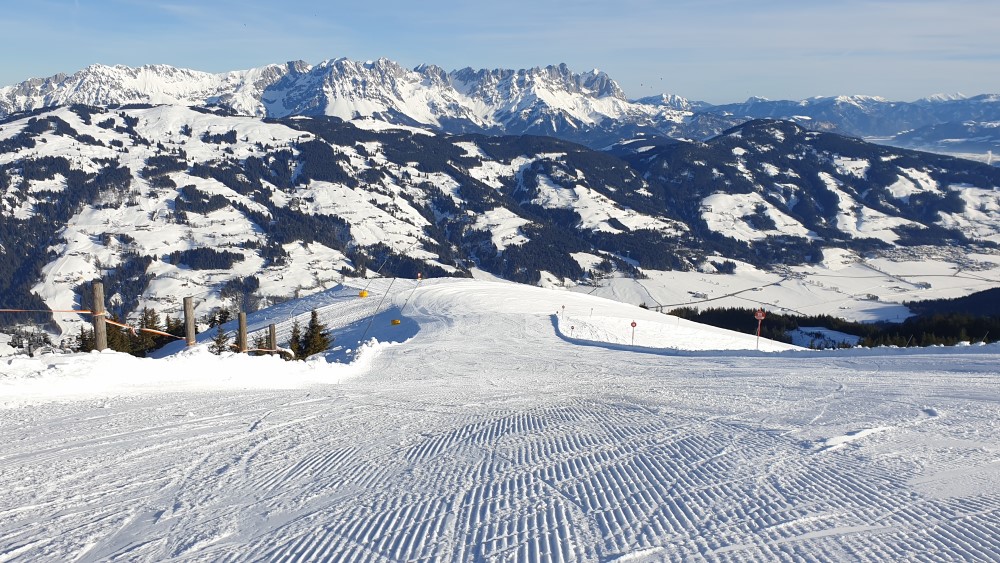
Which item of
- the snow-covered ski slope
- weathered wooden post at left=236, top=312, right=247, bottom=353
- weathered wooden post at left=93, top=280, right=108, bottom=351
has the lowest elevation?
the snow-covered ski slope

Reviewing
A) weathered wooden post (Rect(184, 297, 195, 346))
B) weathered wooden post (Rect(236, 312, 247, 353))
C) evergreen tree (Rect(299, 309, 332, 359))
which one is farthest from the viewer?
evergreen tree (Rect(299, 309, 332, 359))

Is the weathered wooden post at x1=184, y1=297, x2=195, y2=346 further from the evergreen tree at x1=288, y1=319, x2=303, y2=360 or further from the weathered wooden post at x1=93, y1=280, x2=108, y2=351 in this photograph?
the evergreen tree at x1=288, y1=319, x2=303, y2=360

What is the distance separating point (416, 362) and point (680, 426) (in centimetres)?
1548

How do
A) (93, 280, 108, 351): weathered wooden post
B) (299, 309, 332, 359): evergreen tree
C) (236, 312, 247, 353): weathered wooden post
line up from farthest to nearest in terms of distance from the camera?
1. (299, 309, 332, 359): evergreen tree
2. (236, 312, 247, 353): weathered wooden post
3. (93, 280, 108, 351): weathered wooden post

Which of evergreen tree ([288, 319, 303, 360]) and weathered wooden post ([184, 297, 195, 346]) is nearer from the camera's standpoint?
weathered wooden post ([184, 297, 195, 346])

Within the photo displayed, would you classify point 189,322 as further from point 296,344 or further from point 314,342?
point 296,344

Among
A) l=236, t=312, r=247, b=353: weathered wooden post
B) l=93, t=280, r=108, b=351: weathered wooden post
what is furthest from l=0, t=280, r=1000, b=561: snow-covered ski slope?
l=236, t=312, r=247, b=353: weathered wooden post

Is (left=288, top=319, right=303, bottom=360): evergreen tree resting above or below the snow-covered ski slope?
below

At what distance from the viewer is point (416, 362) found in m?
24.5

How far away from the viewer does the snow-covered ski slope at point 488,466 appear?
5457 mm

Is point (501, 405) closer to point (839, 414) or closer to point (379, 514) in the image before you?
point (839, 414)

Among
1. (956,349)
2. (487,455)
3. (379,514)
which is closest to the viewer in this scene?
(379,514)

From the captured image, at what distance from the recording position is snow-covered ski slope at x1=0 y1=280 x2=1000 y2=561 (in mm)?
5457

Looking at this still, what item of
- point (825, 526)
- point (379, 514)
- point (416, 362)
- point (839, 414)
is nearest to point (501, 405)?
point (839, 414)
